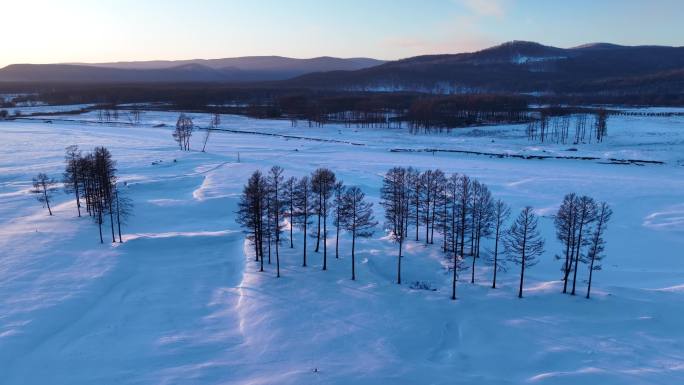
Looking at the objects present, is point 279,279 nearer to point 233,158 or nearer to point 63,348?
point 63,348

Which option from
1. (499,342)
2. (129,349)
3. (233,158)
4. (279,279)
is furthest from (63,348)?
(233,158)

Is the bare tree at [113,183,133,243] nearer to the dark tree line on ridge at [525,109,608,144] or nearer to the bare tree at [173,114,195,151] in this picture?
the bare tree at [173,114,195,151]

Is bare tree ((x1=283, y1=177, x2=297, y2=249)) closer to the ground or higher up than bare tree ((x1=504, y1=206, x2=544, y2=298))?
higher up

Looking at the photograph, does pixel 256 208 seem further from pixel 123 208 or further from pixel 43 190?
pixel 43 190

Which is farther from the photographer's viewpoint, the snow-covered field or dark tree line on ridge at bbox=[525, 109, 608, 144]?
dark tree line on ridge at bbox=[525, 109, 608, 144]

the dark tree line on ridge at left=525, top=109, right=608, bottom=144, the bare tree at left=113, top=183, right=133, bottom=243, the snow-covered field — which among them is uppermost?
the dark tree line on ridge at left=525, top=109, right=608, bottom=144

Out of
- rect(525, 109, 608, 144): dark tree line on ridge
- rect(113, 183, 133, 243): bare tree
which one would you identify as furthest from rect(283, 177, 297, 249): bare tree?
rect(525, 109, 608, 144): dark tree line on ridge

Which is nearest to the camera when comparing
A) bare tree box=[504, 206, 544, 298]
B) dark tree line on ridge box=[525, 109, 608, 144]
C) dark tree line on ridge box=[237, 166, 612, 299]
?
bare tree box=[504, 206, 544, 298]

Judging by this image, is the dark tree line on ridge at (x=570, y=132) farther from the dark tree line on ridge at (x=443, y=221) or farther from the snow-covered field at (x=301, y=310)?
the dark tree line on ridge at (x=443, y=221)
